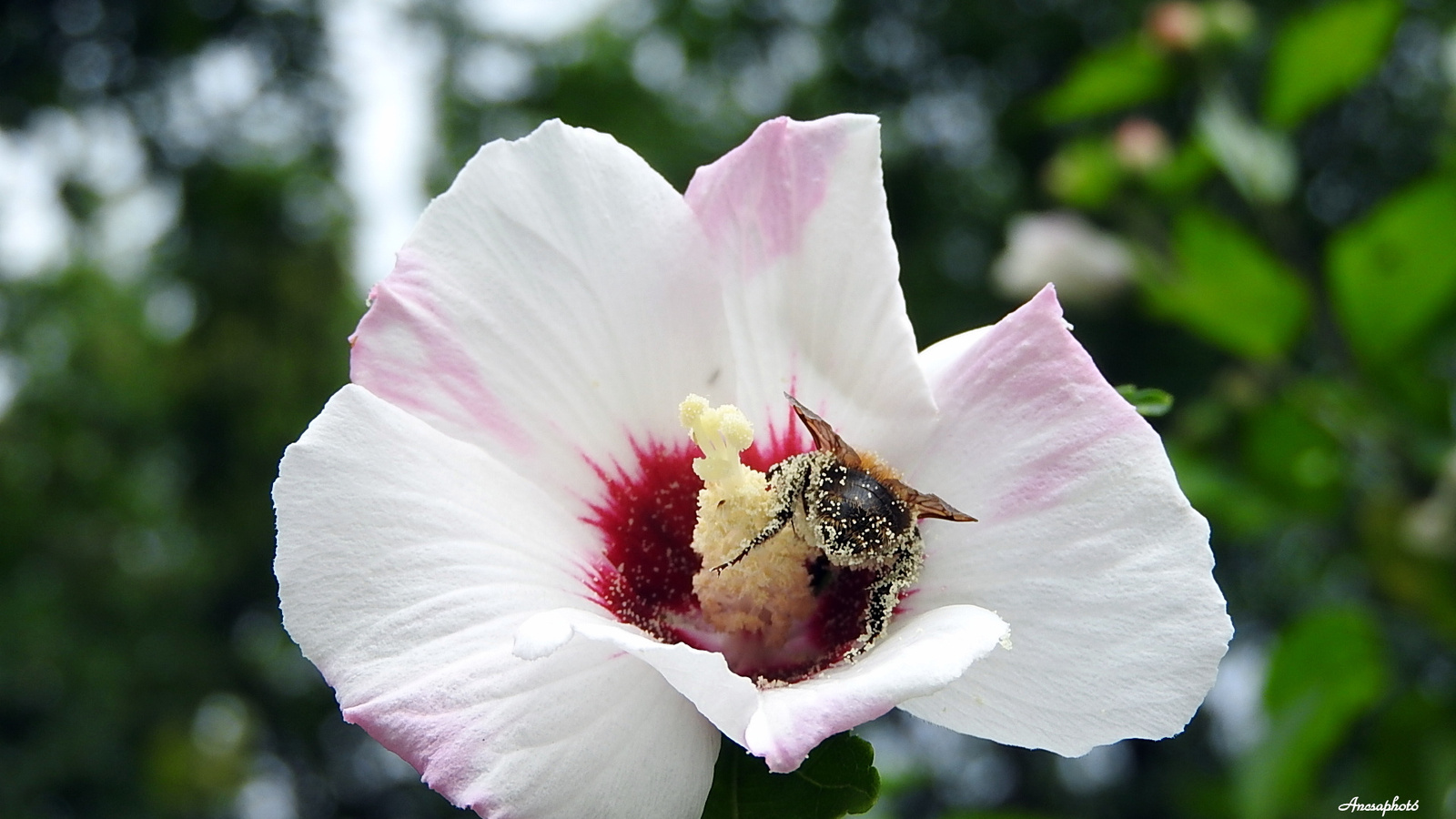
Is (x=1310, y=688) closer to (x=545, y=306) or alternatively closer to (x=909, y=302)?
(x=545, y=306)

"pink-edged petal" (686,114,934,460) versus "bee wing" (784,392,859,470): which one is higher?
"pink-edged petal" (686,114,934,460)

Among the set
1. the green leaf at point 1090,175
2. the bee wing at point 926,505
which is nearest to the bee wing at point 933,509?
the bee wing at point 926,505

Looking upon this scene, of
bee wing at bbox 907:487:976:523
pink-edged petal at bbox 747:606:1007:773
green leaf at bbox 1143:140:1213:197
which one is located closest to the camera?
pink-edged petal at bbox 747:606:1007:773

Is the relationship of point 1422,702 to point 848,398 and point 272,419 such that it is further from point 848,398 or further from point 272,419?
point 272,419

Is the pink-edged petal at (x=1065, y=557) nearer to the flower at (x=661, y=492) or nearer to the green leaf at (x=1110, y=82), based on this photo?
the flower at (x=661, y=492)

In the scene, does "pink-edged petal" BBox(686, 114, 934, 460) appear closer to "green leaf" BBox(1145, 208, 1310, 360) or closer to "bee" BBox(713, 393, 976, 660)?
"bee" BBox(713, 393, 976, 660)

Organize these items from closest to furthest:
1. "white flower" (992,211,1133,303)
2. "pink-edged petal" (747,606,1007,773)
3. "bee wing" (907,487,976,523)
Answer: "pink-edged petal" (747,606,1007,773) → "bee wing" (907,487,976,523) → "white flower" (992,211,1133,303)

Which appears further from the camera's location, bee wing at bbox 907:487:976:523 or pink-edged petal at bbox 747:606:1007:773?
bee wing at bbox 907:487:976:523

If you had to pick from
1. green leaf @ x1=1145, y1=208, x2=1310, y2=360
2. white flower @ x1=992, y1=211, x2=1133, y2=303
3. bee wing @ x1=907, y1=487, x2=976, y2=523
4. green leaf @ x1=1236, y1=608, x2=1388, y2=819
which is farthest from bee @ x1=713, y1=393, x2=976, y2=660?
white flower @ x1=992, y1=211, x2=1133, y2=303
